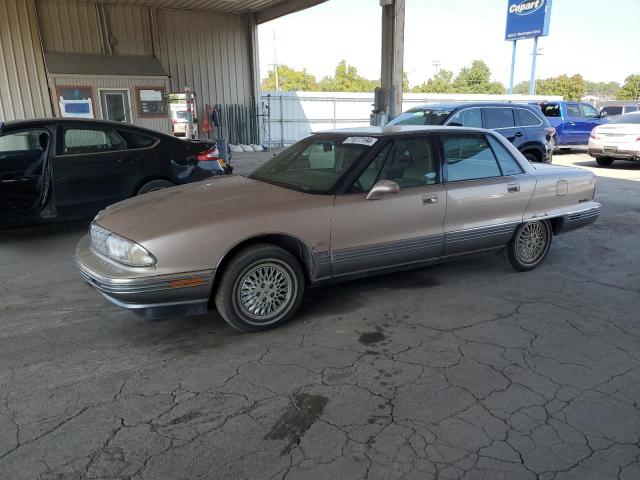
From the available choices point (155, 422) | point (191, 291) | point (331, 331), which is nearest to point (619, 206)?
point (331, 331)

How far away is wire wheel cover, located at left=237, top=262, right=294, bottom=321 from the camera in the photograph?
12.0 feet

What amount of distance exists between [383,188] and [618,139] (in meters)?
11.6

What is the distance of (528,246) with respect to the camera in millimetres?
5148

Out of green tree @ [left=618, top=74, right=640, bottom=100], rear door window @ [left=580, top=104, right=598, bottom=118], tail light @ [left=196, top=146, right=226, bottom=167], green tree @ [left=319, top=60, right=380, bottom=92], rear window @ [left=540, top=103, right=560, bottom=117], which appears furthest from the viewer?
green tree @ [left=319, top=60, right=380, bottom=92]

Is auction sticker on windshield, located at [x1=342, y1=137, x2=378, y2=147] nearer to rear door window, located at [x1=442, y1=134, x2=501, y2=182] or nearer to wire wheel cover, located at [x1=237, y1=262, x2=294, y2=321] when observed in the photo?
rear door window, located at [x1=442, y1=134, x2=501, y2=182]

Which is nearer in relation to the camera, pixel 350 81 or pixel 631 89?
pixel 631 89

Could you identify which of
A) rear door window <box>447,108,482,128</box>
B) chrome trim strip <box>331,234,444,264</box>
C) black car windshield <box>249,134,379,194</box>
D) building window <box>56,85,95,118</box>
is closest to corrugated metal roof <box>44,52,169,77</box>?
building window <box>56,85,95,118</box>

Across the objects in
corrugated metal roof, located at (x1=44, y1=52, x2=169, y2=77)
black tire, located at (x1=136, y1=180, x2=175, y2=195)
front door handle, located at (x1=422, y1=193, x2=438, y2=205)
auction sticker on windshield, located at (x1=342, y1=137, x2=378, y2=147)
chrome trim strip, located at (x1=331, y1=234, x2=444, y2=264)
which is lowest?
chrome trim strip, located at (x1=331, y1=234, x2=444, y2=264)

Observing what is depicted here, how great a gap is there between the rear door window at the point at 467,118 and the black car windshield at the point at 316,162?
5100 millimetres

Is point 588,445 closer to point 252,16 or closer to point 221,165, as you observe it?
point 221,165

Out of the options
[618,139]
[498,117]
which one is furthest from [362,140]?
[618,139]

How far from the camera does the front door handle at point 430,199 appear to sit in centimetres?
429

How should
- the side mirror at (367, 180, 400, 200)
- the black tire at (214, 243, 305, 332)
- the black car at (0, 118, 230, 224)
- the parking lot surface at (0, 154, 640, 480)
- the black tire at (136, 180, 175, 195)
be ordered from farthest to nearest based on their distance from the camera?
1. the black tire at (136, 180, 175, 195)
2. the black car at (0, 118, 230, 224)
3. the side mirror at (367, 180, 400, 200)
4. the black tire at (214, 243, 305, 332)
5. the parking lot surface at (0, 154, 640, 480)

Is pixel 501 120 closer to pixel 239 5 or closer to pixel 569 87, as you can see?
pixel 239 5
